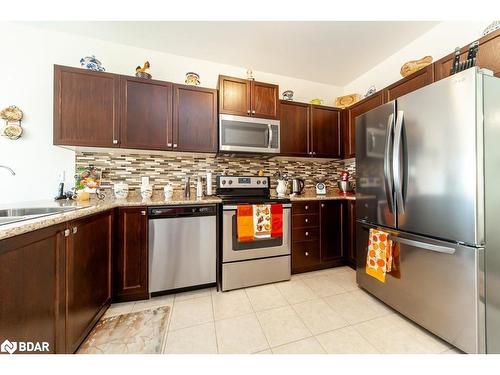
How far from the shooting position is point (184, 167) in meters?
2.39

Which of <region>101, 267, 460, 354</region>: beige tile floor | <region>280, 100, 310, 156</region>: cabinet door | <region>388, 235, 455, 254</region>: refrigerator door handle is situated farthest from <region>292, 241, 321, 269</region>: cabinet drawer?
<region>280, 100, 310, 156</region>: cabinet door

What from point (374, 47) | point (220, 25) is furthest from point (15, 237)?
point (374, 47)

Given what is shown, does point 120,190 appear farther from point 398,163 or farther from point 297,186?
point 398,163

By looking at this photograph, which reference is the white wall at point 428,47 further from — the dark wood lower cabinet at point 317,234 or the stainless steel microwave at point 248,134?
the dark wood lower cabinet at point 317,234

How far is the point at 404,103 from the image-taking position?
140 centimetres

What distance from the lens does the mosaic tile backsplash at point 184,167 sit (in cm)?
212

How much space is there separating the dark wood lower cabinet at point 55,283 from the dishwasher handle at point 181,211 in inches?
14.3

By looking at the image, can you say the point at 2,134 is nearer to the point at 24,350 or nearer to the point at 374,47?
the point at 24,350

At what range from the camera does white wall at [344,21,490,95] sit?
1.76m

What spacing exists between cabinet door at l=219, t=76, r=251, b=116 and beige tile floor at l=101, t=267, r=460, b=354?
6.35ft

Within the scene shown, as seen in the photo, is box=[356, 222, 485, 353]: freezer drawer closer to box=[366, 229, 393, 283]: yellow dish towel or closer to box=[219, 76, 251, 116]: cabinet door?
box=[366, 229, 393, 283]: yellow dish towel

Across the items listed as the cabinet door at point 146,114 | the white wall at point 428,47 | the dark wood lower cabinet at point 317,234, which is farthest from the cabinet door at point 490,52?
the cabinet door at point 146,114

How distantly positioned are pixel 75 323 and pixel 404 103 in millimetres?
2588

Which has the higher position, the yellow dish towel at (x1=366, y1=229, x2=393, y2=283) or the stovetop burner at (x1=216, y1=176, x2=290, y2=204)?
the stovetop burner at (x1=216, y1=176, x2=290, y2=204)
